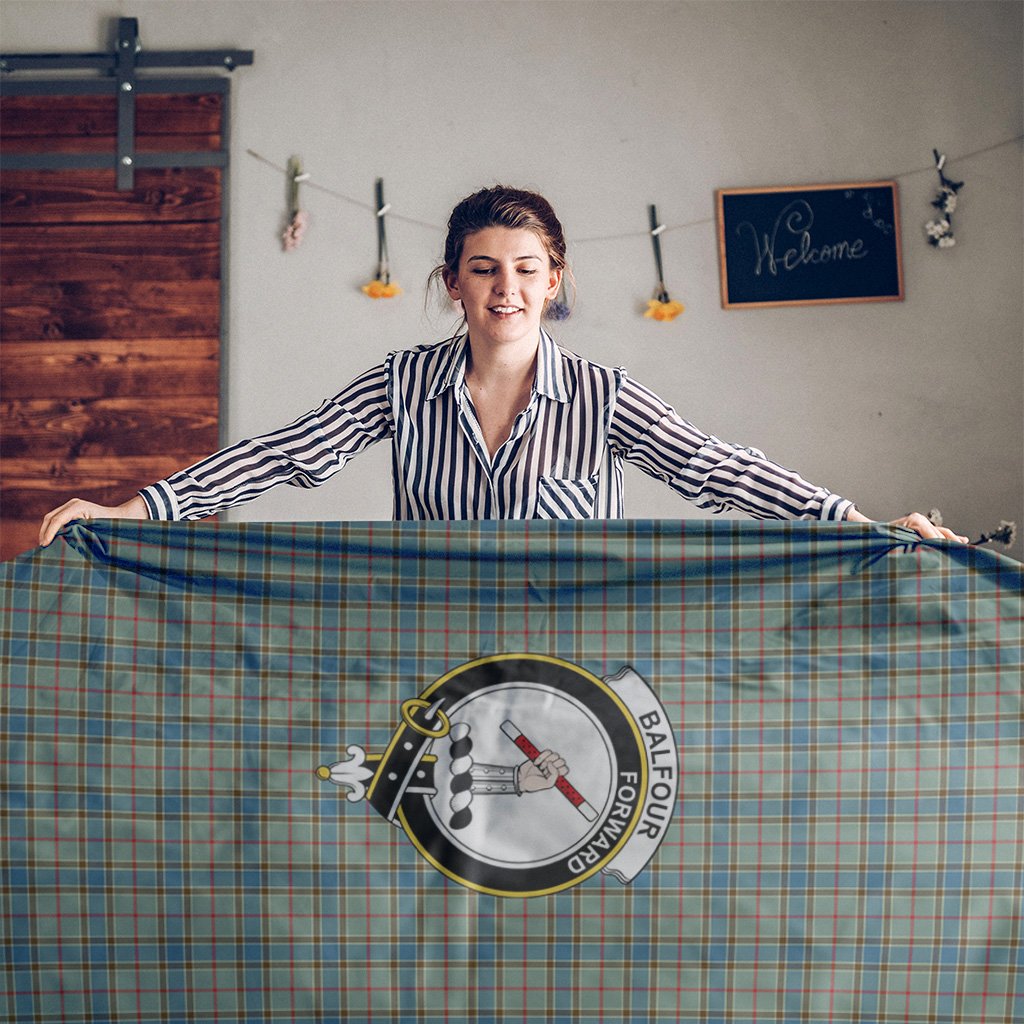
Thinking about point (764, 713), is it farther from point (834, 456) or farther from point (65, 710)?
point (834, 456)

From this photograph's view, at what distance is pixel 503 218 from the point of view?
6.11 ft

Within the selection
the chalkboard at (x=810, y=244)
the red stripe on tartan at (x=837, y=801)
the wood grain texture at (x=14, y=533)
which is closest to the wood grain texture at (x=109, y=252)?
the wood grain texture at (x=14, y=533)

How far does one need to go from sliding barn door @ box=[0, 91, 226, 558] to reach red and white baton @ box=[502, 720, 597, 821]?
1.94 meters

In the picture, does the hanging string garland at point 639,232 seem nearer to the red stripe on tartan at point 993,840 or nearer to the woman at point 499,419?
the woman at point 499,419

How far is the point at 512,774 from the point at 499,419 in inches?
26.5

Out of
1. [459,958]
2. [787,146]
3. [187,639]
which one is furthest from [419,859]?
[787,146]

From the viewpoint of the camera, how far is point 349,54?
3.17 m

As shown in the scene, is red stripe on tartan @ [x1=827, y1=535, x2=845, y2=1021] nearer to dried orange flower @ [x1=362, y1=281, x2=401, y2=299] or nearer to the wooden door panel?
dried orange flower @ [x1=362, y1=281, x2=401, y2=299]

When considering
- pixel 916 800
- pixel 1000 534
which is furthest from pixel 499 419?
pixel 1000 534

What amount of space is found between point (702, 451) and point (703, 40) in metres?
1.81

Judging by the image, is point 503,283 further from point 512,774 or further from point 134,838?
point 134,838

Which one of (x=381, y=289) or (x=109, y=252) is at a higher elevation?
(x=109, y=252)

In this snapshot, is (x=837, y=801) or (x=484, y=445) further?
(x=484, y=445)

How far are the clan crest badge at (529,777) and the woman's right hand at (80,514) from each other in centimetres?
49
